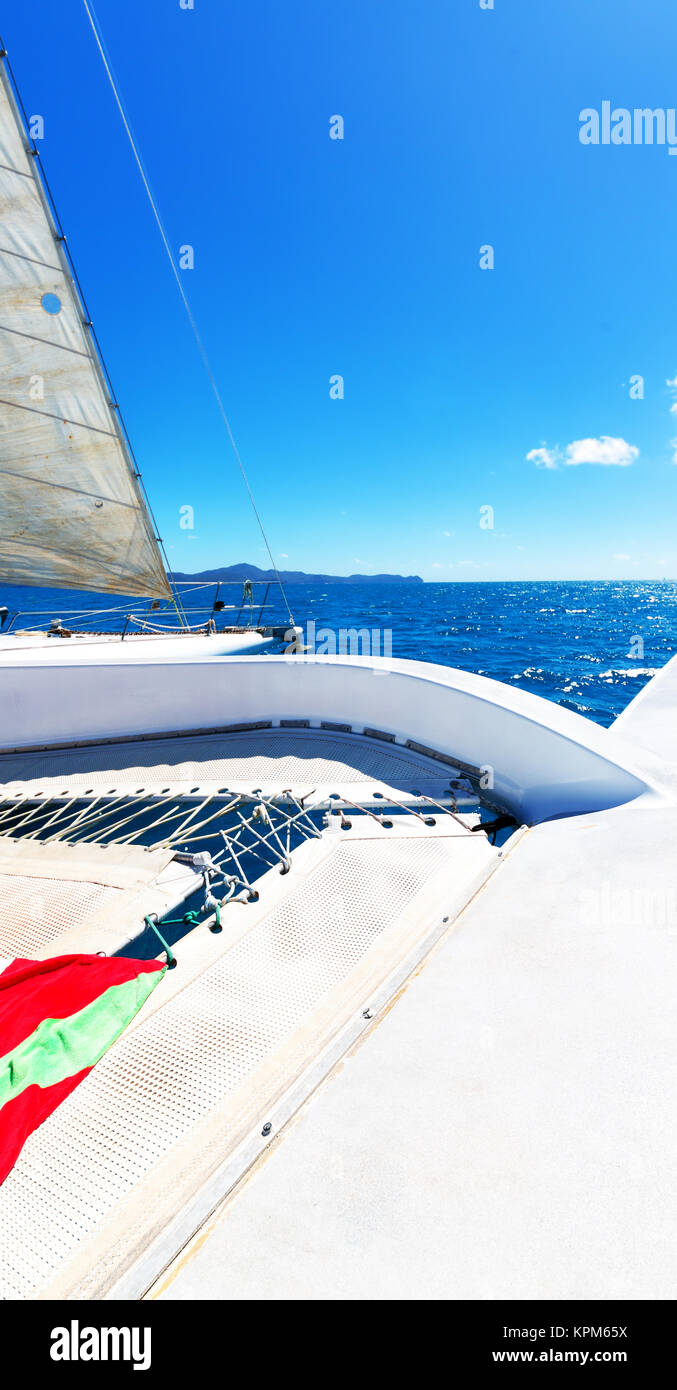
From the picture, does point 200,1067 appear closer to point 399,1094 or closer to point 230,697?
point 399,1094

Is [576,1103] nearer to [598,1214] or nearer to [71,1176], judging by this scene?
[598,1214]

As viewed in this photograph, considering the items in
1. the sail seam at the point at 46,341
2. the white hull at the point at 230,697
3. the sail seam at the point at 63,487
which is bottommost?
the white hull at the point at 230,697

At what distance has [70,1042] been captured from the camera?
2.04 m

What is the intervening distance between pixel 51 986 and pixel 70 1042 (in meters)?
0.41

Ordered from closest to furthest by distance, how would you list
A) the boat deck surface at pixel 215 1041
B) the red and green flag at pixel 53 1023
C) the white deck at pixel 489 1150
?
the white deck at pixel 489 1150 → the boat deck surface at pixel 215 1041 → the red and green flag at pixel 53 1023

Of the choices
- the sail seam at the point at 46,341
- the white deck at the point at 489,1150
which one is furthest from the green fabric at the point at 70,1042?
the sail seam at the point at 46,341

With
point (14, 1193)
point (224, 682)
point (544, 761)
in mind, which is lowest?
point (14, 1193)

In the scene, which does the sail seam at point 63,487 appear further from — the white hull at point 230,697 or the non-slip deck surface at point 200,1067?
the non-slip deck surface at point 200,1067

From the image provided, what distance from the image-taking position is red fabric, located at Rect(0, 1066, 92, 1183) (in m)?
1.60

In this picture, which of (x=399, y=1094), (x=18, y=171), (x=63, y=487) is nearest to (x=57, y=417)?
(x=63, y=487)

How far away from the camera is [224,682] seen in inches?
235

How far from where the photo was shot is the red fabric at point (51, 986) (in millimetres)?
2156

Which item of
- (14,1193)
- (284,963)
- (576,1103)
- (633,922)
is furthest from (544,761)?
(14,1193)
